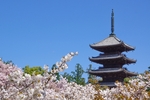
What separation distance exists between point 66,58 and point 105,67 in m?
37.0

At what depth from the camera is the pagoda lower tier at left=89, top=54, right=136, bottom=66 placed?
42.8 m

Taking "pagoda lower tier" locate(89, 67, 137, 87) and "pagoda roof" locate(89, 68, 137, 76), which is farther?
"pagoda lower tier" locate(89, 67, 137, 87)

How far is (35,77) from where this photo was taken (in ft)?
23.2

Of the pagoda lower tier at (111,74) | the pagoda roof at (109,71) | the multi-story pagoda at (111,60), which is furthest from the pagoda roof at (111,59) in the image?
the pagoda roof at (109,71)

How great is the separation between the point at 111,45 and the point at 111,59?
1.68 m

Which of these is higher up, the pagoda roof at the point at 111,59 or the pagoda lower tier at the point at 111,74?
the pagoda roof at the point at 111,59

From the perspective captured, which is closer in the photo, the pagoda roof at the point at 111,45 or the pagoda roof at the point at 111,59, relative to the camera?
the pagoda roof at the point at 111,59

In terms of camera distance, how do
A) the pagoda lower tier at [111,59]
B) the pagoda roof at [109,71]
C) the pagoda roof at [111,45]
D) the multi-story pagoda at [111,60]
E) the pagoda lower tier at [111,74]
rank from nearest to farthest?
the pagoda roof at [109,71]
the pagoda lower tier at [111,74]
the multi-story pagoda at [111,60]
the pagoda lower tier at [111,59]
the pagoda roof at [111,45]

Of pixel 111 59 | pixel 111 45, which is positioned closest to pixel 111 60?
pixel 111 59

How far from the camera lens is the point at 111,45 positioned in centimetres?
4334

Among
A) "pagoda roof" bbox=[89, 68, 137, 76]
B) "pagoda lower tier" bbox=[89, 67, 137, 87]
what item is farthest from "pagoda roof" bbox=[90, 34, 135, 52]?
"pagoda roof" bbox=[89, 68, 137, 76]

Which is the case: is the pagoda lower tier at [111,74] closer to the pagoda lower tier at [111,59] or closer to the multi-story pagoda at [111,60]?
the multi-story pagoda at [111,60]

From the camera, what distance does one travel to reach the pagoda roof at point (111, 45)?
43.3 m

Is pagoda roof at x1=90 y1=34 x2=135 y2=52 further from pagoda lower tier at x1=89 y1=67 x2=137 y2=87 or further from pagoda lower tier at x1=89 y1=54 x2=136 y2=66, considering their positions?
pagoda lower tier at x1=89 y1=67 x2=137 y2=87
